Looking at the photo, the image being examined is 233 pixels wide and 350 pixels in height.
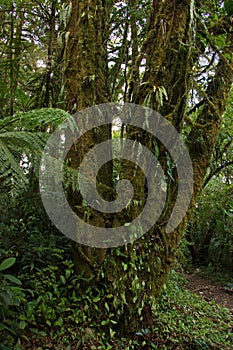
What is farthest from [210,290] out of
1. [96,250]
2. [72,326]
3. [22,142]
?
[22,142]

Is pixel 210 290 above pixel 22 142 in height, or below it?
below

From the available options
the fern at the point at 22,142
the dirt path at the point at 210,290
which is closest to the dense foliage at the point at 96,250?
the fern at the point at 22,142

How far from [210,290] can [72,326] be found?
362cm

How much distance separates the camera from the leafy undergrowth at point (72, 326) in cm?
192

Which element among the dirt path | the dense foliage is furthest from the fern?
the dirt path

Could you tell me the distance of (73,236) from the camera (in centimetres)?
231

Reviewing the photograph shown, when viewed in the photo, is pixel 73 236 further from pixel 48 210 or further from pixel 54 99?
pixel 54 99

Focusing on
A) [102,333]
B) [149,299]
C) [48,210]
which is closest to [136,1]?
[48,210]

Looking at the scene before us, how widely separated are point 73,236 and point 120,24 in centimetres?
236

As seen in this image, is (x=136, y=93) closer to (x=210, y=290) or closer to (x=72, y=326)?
(x=72, y=326)

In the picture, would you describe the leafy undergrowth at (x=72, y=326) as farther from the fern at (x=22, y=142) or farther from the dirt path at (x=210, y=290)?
the dirt path at (x=210, y=290)

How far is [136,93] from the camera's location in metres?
2.56

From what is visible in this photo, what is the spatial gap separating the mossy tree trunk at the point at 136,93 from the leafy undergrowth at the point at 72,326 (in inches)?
5.0

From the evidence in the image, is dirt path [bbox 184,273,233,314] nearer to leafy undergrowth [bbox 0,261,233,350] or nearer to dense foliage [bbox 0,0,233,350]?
dense foliage [bbox 0,0,233,350]
